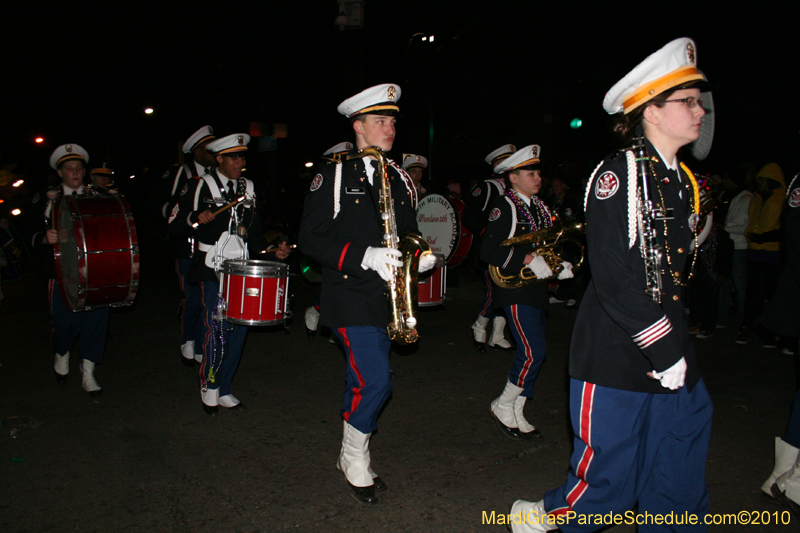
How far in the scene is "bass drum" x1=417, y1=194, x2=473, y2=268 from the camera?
7.41m

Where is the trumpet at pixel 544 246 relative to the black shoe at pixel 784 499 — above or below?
above

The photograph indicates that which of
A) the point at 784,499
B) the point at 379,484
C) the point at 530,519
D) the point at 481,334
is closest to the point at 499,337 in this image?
the point at 481,334

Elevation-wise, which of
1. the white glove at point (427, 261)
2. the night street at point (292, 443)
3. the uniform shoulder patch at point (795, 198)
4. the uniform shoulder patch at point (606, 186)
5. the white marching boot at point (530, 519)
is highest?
the uniform shoulder patch at point (795, 198)

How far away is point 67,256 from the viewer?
16.0 feet

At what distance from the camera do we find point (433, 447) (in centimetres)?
394

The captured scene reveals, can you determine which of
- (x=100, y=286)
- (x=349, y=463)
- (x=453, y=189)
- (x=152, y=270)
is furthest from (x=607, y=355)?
(x=152, y=270)

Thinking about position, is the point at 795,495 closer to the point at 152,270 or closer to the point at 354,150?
the point at 354,150

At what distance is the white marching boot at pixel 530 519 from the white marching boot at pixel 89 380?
12.3 ft

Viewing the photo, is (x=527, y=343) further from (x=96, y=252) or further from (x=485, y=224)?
(x=96, y=252)

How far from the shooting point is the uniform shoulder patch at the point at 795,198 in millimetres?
3184

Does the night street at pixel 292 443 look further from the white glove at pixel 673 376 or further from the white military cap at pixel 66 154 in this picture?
the white military cap at pixel 66 154

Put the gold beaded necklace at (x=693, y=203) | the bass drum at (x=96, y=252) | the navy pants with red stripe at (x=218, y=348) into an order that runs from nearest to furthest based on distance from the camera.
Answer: the gold beaded necklace at (x=693, y=203) → the navy pants with red stripe at (x=218, y=348) → the bass drum at (x=96, y=252)

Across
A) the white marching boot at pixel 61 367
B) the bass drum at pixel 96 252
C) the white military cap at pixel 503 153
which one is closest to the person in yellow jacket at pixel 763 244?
the white military cap at pixel 503 153

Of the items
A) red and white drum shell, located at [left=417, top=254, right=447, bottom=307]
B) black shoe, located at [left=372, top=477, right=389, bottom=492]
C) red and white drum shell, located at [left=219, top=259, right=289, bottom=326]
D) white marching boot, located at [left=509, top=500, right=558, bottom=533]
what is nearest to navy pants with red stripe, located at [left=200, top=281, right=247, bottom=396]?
red and white drum shell, located at [left=219, top=259, right=289, bottom=326]
